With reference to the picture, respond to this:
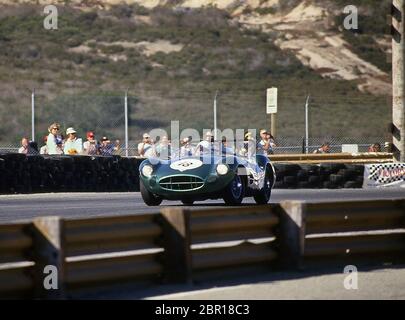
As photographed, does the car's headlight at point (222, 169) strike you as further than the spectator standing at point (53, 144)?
No

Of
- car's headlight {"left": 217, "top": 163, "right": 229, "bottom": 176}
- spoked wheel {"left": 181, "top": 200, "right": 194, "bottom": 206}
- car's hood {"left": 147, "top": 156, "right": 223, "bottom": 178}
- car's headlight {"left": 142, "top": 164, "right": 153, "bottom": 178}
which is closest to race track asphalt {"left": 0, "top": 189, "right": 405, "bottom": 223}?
spoked wheel {"left": 181, "top": 200, "right": 194, "bottom": 206}

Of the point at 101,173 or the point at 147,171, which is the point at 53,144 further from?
the point at 147,171

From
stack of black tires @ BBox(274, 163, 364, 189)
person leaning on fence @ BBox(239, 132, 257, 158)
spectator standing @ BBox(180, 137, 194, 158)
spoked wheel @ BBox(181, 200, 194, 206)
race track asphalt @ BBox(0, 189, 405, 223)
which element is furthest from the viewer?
stack of black tires @ BBox(274, 163, 364, 189)

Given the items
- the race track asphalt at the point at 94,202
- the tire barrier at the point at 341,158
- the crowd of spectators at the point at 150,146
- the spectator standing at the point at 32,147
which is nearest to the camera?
the race track asphalt at the point at 94,202

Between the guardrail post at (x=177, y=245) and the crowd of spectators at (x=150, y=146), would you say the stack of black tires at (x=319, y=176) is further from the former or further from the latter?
the guardrail post at (x=177, y=245)

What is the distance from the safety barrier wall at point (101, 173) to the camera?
20.1 m

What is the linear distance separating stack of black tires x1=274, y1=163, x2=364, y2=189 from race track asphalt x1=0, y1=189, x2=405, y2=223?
0.75 meters

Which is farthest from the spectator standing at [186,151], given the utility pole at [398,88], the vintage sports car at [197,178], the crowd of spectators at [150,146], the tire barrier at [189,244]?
the utility pole at [398,88]

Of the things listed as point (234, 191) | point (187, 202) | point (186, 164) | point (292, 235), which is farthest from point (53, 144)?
point (292, 235)

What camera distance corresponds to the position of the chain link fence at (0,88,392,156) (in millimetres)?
43906

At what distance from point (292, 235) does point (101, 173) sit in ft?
41.4

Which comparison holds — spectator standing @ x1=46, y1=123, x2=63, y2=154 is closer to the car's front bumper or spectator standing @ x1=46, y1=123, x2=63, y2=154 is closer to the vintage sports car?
the vintage sports car

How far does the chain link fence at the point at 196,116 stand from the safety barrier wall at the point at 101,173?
58.1 feet

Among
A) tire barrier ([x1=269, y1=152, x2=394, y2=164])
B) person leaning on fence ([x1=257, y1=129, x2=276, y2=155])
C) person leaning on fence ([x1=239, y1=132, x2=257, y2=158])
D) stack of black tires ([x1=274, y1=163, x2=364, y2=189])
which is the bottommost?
stack of black tires ([x1=274, y1=163, x2=364, y2=189])
